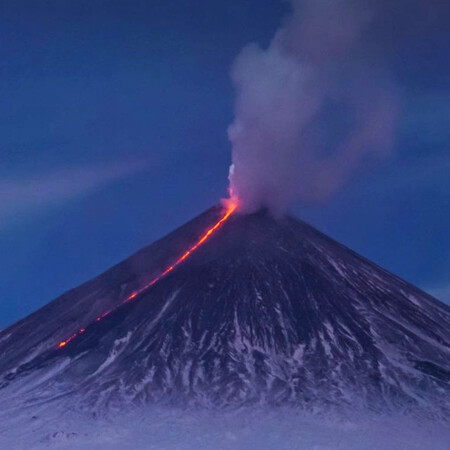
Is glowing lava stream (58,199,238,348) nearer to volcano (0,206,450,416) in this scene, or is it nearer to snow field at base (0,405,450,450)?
volcano (0,206,450,416)

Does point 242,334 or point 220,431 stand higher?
point 242,334

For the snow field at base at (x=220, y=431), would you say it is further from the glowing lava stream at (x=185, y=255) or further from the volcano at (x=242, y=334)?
the glowing lava stream at (x=185, y=255)

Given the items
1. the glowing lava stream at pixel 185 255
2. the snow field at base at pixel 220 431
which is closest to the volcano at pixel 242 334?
the glowing lava stream at pixel 185 255

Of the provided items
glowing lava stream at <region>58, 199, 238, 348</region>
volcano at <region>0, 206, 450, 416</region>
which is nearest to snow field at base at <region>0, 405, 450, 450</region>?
volcano at <region>0, 206, 450, 416</region>

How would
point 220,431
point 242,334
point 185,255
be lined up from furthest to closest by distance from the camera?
point 185,255, point 242,334, point 220,431

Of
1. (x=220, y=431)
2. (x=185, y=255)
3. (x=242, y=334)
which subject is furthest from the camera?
(x=185, y=255)

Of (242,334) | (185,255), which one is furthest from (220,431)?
(185,255)

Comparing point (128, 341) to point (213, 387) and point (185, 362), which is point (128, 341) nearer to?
point (185, 362)

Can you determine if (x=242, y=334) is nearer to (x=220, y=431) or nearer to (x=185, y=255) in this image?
(x=220, y=431)
